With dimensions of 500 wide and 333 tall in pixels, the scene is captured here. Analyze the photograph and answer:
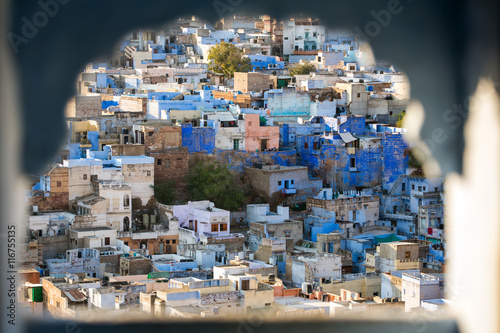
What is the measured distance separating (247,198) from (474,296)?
46.9 feet

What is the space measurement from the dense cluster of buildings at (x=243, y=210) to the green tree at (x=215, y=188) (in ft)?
Result: 0.70

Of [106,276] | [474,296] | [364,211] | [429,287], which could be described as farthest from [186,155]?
[474,296]

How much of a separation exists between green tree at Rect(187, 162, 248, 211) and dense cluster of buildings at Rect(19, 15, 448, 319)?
0.70ft

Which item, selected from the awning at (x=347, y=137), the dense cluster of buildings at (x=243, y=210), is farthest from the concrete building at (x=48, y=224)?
the awning at (x=347, y=137)

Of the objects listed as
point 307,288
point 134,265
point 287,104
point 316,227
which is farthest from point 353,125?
point 307,288

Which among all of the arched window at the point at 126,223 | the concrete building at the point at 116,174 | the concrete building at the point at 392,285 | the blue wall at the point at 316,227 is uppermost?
the concrete building at the point at 116,174

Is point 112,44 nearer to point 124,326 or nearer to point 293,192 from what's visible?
point 124,326

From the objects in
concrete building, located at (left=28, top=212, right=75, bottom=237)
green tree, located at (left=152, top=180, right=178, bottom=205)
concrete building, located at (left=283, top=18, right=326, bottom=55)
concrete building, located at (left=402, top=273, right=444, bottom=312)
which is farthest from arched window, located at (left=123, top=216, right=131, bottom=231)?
concrete building, located at (left=283, top=18, right=326, bottom=55)

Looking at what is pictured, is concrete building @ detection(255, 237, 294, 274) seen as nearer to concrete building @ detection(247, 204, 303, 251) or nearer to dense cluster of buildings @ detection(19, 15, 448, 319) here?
dense cluster of buildings @ detection(19, 15, 448, 319)

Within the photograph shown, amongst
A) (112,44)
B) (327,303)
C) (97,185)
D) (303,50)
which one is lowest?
(327,303)

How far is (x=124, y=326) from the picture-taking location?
7.42 ft

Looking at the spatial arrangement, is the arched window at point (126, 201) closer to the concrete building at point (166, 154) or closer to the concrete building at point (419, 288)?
the concrete building at point (166, 154)

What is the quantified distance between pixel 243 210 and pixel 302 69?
10.7 m

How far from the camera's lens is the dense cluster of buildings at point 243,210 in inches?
442
